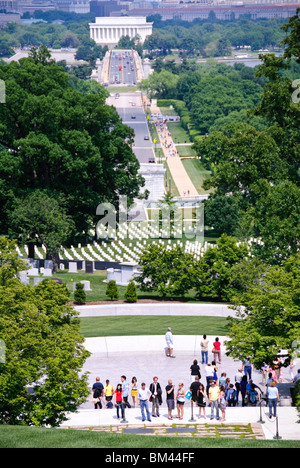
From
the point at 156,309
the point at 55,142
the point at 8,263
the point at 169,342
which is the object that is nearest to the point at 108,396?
the point at 8,263

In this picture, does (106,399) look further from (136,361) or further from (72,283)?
A: (72,283)

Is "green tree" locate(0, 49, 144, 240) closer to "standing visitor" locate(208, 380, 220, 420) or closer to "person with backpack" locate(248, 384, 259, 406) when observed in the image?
"person with backpack" locate(248, 384, 259, 406)

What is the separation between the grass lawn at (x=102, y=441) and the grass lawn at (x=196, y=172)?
85.6 meters

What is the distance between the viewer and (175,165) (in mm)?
130125

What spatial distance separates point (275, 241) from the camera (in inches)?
1743

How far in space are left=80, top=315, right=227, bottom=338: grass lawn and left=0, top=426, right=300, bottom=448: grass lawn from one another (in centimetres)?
1812

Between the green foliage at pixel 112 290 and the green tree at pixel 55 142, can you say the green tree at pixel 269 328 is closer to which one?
the green foliage at pixel 112 290

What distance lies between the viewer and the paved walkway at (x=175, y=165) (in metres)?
112

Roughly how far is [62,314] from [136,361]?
6731mm

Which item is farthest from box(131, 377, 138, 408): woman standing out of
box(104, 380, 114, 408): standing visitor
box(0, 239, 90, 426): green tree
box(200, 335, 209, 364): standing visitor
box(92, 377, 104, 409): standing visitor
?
box(200, 335, 209, 364): standing visitor

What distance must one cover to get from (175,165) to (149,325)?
87.3m

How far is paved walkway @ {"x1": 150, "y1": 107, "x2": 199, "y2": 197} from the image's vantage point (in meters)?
112

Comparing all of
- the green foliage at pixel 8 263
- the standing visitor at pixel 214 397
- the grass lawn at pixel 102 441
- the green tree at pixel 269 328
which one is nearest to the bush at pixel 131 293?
the green foliage at pixel 8 263
